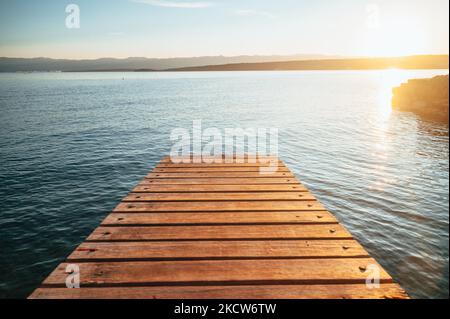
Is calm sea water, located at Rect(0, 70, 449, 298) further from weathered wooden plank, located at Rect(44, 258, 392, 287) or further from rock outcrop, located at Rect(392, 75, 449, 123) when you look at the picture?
rock outcrop, located at Rect(392, 75, 449, 123)

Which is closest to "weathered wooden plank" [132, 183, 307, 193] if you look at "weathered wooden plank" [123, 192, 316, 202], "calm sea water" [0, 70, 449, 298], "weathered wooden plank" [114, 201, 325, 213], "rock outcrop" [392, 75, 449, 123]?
"weathered wooden plank" [123, 192, 316, 202]

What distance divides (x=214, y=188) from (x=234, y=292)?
154 inches


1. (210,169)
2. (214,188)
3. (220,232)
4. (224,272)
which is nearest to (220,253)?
(224,272)

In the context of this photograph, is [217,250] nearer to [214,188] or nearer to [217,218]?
[217,218]

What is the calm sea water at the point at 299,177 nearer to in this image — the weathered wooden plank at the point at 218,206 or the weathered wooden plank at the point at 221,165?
the weathered wooden plank at the point at 221,165

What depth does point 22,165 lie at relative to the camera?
17156 millimetres

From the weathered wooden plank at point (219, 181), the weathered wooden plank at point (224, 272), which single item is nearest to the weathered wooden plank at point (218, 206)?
the weathered wooden plank at point (219, 181)

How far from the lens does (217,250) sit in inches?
173

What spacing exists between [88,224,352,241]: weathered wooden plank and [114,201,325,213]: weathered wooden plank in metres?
0.77

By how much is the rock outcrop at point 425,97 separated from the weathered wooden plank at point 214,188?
39582 mm

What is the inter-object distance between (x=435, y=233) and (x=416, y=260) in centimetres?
212

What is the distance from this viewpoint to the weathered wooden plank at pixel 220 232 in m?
4.78

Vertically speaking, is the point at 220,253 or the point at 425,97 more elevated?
the point at 425,97

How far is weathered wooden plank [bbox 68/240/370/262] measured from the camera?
4.24 m
